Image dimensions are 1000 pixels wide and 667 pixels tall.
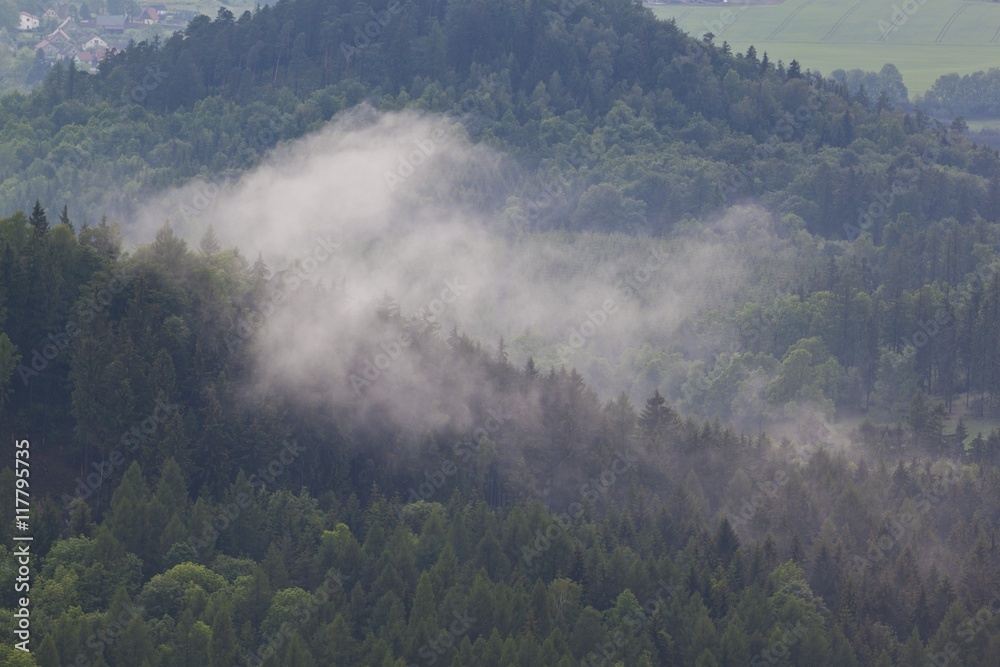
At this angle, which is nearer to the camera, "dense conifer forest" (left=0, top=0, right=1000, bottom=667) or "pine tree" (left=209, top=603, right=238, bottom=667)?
"pine tree" (left=209, top=603, right=238, bottom=667)

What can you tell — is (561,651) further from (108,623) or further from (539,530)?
(108,623)

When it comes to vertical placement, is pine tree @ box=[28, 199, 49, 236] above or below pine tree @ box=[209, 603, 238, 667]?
above

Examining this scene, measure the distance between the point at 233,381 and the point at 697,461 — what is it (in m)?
40.9

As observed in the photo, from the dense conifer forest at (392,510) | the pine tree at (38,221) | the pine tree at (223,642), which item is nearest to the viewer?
the pine tree at (223,642)

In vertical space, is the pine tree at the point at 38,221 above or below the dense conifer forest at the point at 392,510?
above

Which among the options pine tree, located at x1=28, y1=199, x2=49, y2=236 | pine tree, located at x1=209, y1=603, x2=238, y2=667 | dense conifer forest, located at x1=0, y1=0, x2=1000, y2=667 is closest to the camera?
pine tree, located at x1=209, y1=603, x2=238, y2=667

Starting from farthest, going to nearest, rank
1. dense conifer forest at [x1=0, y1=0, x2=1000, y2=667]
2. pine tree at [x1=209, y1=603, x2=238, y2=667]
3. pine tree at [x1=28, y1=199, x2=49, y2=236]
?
1. pine tree at [x1=28, y1=199, x2=49, y2=236]
2. dense conifer forest at [x1=0, y1=0, x2=1000, y2=667]
3. pine tree at [x1=209, y1=603, x2=238, y2=667]

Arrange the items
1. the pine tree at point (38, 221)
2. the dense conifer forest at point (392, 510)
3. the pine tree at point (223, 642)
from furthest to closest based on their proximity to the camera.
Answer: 1. the pine tree at point (38, 221)
2. the dense conifer forest at point (392, 510)
3. the pine tree at point (223, 642)

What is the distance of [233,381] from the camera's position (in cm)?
15875

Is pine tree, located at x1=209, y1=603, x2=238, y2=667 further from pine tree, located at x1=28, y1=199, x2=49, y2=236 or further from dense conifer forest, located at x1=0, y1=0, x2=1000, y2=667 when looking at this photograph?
pine tree, located at x1=28, y1=199, x2=49, y2=236

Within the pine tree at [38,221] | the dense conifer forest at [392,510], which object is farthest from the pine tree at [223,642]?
the pine tree at [38,221]

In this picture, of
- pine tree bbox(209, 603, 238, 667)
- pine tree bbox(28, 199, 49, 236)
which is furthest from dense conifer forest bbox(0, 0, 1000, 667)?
pine tree bbox(28, 199, 49, 236)

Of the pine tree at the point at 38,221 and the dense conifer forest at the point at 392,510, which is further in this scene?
the pine tree at the point at 38,221

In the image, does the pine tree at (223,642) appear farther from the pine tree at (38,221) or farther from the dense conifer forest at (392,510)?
the pine tree at (38,221)
